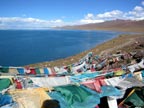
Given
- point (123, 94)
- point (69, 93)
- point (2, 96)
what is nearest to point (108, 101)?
point (123, 94)

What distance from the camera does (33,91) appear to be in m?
7.70

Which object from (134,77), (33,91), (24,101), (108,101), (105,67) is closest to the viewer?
(24,101)

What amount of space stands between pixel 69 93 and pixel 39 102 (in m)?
1.14

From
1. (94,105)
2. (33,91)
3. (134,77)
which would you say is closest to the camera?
(33,91)

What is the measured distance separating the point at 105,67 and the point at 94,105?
684 centimetres

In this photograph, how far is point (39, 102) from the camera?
7488 mm

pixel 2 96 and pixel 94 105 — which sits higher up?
pixel 2 96

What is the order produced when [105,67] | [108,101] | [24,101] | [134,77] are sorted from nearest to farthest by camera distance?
[24,101] → [108,101] → [134,77] → [105,67]

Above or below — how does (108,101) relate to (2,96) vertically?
below

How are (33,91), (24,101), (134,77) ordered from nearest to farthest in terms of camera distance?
(24,101)
(33,91)
(134,77)

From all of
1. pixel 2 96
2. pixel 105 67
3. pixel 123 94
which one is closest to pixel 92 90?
pixel 123 94

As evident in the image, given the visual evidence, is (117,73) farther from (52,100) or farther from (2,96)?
(2,96)

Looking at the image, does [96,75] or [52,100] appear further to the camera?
[96,75]

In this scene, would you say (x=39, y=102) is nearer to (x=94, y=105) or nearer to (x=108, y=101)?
(x=94, y=105)
